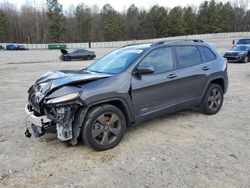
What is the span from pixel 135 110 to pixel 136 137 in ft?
1.81

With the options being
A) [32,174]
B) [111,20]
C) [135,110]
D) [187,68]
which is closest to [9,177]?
[32,174]

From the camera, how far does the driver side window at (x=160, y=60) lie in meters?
4.51

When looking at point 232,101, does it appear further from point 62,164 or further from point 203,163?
point 62,164

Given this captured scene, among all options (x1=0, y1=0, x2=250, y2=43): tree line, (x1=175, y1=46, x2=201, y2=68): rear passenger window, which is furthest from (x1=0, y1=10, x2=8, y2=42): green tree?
(x1=175, y1=46, x2=201, y2=68): rear passenger window

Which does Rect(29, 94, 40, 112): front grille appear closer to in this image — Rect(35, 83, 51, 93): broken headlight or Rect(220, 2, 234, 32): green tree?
Rect(35, 83, 51, 93): broken headlight

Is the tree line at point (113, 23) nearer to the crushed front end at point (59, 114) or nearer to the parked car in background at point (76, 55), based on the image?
the parked car in background at point (76, 55)

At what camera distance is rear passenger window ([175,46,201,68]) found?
4.98 meters

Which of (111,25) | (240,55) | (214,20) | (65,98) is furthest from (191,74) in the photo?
(214,20)

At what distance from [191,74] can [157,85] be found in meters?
0.98

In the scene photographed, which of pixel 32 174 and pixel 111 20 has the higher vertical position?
pixel 111 20

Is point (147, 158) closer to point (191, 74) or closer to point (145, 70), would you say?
point (145, 70)

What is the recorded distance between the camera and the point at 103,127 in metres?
3.97

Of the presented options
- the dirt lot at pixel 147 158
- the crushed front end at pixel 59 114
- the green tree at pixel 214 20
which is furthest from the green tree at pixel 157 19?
the crushed front end at pixel 59 114

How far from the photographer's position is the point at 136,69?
4258 mm
